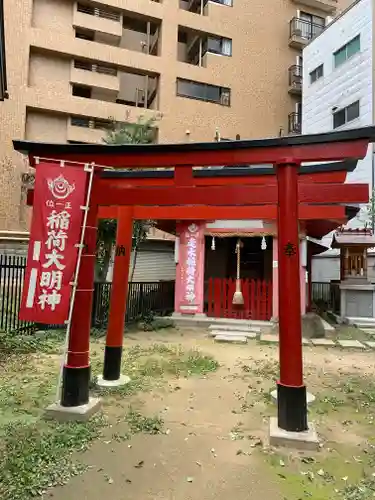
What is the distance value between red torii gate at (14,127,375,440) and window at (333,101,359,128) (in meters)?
16.3

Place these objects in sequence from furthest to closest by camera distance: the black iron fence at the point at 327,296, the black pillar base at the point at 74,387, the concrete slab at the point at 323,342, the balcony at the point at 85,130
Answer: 1. the balcony at the point at 85,130
2. the black iron fence at the point at 327,296
3. the concrete slab at the point at 323,342
4. the black pillar base at the point at 74,387

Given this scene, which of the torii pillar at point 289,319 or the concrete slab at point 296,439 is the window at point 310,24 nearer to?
the torii pillar at point 289,319

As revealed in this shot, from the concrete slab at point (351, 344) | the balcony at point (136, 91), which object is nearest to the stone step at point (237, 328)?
the concrete slab at point (351, 344)

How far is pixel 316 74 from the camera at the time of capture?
22.4 metres

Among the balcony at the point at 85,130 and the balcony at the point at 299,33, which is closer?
the balcony at the point at 85,130

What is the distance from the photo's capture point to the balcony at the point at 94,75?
20.4m

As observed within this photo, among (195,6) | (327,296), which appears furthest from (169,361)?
(195,6)

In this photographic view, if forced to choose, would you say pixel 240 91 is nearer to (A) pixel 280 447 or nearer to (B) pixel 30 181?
(B) pixel 30 181

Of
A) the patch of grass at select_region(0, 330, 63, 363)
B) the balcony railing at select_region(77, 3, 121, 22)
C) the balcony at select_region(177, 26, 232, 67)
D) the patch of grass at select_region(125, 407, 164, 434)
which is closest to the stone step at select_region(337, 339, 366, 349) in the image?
the patch of grass at select_region(125, 407, 164, 434)

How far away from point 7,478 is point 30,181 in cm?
1727

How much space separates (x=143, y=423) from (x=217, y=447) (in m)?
1.00

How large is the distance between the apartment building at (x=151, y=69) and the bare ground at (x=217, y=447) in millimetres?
15502

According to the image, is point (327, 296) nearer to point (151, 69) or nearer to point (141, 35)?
point (151, 69)

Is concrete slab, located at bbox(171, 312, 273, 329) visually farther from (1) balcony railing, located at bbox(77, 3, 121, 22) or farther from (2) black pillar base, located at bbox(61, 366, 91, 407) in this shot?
(1) balcony railing, located at bbox(77, 3, 121, 22)
